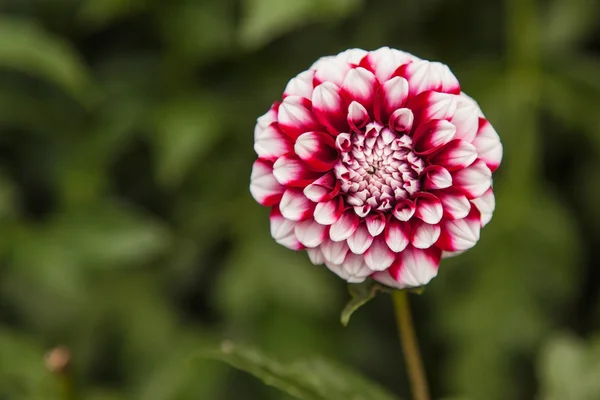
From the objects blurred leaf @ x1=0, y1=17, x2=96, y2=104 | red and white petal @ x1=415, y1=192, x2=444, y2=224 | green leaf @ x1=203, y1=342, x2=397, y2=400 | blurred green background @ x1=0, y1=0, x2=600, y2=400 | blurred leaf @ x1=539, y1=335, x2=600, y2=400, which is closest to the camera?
red and white petal @ x1=415, y1=192, x2=444, y2=224

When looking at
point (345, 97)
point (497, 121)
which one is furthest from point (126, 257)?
point (345, 97)

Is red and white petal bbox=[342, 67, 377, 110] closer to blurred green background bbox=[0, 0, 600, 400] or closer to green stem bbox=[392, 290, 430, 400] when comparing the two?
green stem bbox=[392, 290, 430, 400]

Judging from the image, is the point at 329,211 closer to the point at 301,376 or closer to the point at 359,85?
the point at 359,85

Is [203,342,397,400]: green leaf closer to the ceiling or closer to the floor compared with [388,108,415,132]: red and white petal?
closer to the floor

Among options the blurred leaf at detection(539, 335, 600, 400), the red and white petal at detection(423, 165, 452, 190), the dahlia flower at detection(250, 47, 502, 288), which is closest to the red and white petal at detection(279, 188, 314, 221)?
the dahlia flower at detection(250, 47, 502, 288)

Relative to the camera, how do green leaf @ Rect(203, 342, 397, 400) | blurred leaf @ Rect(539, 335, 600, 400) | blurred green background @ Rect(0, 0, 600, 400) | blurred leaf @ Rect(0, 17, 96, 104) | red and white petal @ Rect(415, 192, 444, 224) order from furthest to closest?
blurred green background @ Rect(0, 0, 600, 400)
blurred leaf @ Rect(0, 17, 96, 104)
blurred leaf @ Rect(539, 335, 600, 400)
green leaf @ Rect(203, 342, 397, 400)
red and white petal @ Rect(415, 192, 444, 224)

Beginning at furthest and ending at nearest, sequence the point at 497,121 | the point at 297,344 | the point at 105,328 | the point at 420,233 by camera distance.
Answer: the point at 105,328 → the point at 297,344 → the point at 497,121 → the point at 420,233

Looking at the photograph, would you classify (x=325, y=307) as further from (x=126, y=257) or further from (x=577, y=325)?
(x=577, y=325)
